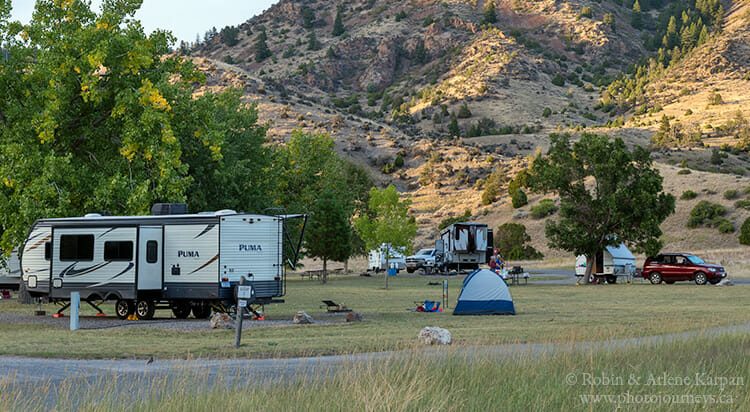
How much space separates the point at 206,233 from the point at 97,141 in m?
7.45

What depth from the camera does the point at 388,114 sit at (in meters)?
150

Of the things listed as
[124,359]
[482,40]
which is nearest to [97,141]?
[124,359]

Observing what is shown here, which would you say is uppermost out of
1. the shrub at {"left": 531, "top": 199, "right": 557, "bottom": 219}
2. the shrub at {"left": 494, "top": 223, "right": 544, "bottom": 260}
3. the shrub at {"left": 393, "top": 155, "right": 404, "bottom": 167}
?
the shrub at {"left": 393, "top": 155, "right": 404, "bottom": 167}

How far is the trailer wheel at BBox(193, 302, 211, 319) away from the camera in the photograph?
72.8ft

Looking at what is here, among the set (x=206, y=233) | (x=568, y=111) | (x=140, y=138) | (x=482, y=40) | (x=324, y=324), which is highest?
(x=482, y=40)

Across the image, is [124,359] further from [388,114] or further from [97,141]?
[388,114]

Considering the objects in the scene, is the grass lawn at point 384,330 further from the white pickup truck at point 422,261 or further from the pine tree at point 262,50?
the pine tree at point 262,50

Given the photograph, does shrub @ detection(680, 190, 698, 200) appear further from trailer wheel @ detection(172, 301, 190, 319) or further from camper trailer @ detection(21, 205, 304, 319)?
trailer wheel @ detection(172, 301, 190, 319)

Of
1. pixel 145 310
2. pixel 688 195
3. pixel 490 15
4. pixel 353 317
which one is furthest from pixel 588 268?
pixel 490 15

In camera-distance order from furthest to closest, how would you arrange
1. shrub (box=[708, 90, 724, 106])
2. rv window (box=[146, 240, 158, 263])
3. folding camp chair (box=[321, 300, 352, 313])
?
shrub (box=[708, 90, 724, 106])
folding camp chair (box=[321, 300, 352, 313])
rv window (box=[146, 240, 158, 263])

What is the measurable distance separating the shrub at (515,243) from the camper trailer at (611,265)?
25.4 metres

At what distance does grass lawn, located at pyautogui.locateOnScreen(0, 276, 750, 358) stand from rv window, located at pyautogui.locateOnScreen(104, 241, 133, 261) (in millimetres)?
2968

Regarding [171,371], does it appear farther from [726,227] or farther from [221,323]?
[726,227]

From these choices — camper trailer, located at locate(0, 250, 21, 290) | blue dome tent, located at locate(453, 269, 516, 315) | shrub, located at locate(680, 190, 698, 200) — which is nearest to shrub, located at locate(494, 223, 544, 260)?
shrub, located at locate(680, 190, 698, 200)
